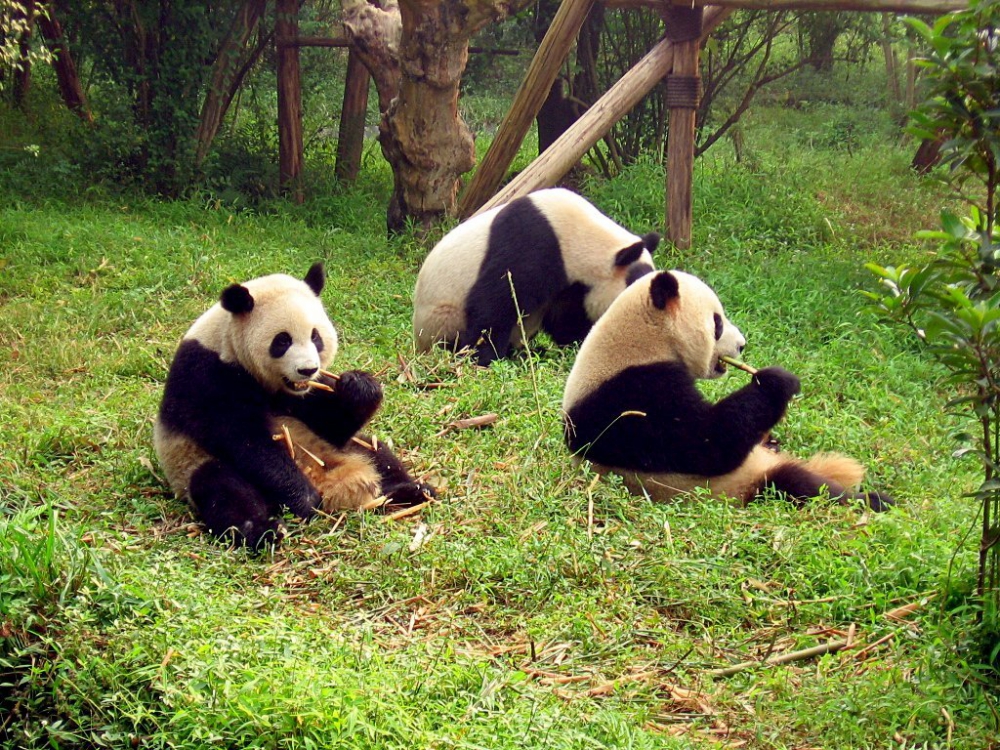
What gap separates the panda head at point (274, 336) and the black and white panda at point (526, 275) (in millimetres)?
2082

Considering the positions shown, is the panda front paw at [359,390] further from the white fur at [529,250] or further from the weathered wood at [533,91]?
the weathered wood at [533,91]

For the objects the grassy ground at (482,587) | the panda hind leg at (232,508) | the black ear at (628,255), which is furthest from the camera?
the black ear at (628,255)

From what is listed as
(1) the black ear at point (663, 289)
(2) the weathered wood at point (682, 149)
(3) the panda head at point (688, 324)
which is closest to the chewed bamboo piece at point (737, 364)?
(3) the panda head at point (688, 324)

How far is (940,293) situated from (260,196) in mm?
8336

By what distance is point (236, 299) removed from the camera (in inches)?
171

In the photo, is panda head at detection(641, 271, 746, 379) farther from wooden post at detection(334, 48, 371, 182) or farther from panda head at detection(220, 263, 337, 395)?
wooden post at detection(334, 48, 371, 182)

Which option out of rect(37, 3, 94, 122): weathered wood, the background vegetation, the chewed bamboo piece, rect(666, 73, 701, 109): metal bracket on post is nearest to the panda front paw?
the background vegetation

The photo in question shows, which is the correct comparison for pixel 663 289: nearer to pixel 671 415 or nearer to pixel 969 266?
pixel 671 415

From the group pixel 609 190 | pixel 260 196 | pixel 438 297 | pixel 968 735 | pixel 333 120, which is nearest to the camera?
pixel 968 735

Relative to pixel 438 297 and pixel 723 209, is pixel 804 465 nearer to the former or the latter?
pixel 438 297

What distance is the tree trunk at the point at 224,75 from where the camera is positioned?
10203 mm

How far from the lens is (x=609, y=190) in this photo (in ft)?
31.7

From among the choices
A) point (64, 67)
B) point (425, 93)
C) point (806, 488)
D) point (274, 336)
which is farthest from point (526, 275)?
point (64, 67)

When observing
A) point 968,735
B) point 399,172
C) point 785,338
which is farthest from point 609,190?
Answer: point 968,735
